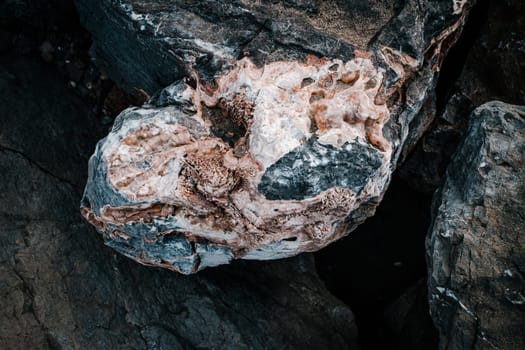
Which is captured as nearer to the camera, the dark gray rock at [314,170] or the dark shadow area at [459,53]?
the dark gray rock at [314,170]

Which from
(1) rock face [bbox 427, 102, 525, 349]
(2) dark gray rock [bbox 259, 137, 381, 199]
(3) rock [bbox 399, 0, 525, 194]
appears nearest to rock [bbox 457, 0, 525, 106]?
(3) rock [bbox 399, 0, 525, 194]

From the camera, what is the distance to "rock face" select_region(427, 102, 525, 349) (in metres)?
1.80

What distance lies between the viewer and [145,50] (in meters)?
2.01

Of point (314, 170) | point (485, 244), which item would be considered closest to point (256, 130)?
point (314, 170)

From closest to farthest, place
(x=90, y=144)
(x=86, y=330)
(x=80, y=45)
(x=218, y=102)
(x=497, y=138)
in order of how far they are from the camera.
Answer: (x=218, y=102), (x=497, y=138), (x=86, y=330), (x=90, y=144), (x=80, y=45)

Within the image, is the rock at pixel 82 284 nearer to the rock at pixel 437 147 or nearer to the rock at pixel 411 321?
the rock at pixel 411 321

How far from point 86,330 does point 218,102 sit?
1.12m

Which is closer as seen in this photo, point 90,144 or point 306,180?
point 306,180

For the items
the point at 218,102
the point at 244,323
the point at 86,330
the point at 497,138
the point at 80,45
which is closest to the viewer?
the point at 218,102

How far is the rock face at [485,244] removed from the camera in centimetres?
180

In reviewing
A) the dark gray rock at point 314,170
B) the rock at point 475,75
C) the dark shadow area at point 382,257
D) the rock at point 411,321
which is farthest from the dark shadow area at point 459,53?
Answer: the dark gray rock at point 314,170

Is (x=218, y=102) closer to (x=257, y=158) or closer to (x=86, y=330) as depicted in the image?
(x=257, y=158)

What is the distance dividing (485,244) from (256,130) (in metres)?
0.93

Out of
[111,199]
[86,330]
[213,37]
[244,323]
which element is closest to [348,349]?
[244,323]
